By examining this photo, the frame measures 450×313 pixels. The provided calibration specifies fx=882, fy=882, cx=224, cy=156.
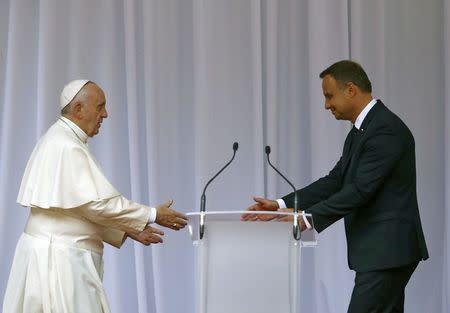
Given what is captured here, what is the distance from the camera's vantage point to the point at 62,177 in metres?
3.95

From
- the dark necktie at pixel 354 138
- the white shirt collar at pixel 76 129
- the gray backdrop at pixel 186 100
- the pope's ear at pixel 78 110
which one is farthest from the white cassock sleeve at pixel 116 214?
the gray backdrop at pixel 186 100

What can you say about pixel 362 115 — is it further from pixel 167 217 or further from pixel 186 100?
pixel 186 100

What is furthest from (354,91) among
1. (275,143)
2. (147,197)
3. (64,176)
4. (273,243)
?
(147,197)

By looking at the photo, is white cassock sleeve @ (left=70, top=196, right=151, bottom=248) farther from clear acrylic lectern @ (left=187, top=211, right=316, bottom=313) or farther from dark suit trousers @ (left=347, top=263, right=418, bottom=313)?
dark suit trousers @ (left=347, top=263, right=418, bottom=313)

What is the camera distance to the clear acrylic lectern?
3.62m

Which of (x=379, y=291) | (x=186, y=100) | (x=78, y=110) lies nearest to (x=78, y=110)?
(x=78, y=110)

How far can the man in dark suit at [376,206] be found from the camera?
13.2ft

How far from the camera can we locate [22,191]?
4.04m

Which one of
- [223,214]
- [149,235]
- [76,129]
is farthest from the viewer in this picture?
[149,235]

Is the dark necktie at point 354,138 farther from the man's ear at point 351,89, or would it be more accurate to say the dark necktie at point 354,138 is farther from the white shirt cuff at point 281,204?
the white shirt cuff at point 281,204

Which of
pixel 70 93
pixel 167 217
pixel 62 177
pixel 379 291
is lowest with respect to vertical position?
pixel 379 291

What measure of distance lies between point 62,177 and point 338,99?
53.8 inches

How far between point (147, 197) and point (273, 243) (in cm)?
249

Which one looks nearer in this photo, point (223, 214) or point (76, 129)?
point (223, 214)
